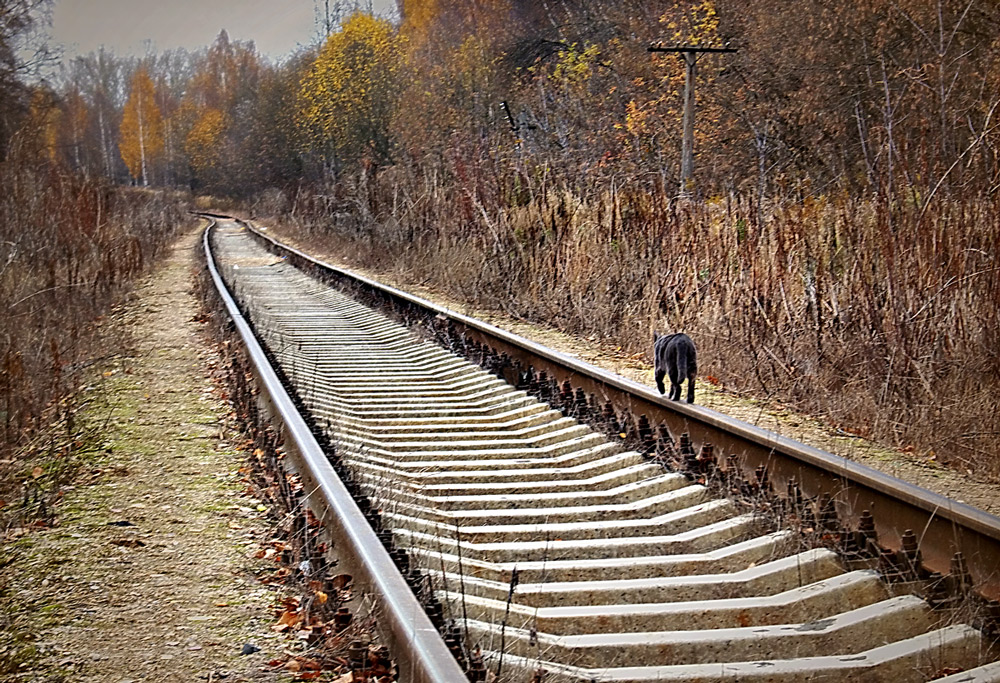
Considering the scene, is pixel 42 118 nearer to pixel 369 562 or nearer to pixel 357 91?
pixel 369 562

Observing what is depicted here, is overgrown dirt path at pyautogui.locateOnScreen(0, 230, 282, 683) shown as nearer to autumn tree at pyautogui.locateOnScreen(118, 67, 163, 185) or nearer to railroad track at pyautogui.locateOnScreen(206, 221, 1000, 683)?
railroad track at pyautogui.locateOnScreen(206, 221, 1000, 683)

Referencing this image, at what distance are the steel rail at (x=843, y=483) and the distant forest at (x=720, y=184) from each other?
4.54ft

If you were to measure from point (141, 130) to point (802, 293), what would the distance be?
9669 cm

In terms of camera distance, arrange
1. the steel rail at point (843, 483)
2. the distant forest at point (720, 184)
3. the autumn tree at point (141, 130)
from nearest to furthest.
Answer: the steel rail at point (843, 483)
the distant forest at point (720, 184)
the autumn tree at point (141, 130)

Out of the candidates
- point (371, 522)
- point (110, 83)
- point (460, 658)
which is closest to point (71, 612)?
point (371, 522)

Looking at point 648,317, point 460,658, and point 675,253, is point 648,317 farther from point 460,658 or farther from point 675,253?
point 460,658

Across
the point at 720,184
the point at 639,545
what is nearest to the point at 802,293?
the point at 639,545

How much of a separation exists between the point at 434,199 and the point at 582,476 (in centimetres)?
1144

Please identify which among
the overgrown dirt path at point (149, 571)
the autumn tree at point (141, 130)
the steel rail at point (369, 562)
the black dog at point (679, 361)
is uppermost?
the autumn tree at point (141, 130)

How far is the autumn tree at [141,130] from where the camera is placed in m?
95.2

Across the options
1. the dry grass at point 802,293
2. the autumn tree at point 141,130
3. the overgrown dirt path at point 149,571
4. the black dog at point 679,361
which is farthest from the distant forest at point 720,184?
the autumn tree at point 141,130

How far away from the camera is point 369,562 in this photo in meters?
3.25

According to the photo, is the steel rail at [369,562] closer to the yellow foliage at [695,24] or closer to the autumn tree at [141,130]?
the yellow foliage at [695,24]

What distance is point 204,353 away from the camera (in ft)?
30.8
